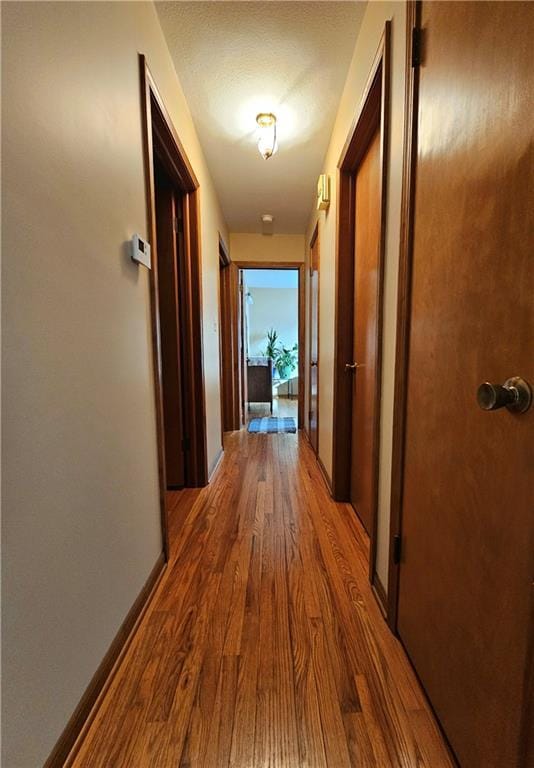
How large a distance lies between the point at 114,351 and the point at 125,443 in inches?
12.7

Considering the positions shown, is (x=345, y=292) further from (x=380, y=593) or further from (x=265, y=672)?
(x=265, y=672)

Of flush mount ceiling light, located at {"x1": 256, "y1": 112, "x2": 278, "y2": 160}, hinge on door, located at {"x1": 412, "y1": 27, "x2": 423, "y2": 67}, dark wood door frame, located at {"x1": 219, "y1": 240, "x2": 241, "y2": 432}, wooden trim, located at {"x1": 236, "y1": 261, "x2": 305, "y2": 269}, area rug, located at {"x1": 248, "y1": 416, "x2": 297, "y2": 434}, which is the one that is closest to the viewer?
hinge on door, located at {"x1": 412, "y1": 27, "x2": 423, "y2": 67}

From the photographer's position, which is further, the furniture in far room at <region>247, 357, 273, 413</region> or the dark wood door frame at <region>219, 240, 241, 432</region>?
the furniture in far room at <region>247, 357, 273, 413</region>

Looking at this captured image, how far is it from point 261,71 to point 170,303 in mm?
1357

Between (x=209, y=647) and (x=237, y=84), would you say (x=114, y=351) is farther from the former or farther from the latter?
(x=237, y=84)

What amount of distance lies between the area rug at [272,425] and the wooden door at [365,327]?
2097mm

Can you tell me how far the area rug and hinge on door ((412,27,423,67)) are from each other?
11.1ft

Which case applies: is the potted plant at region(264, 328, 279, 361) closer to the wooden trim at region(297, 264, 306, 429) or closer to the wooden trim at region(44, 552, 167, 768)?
the wooden trim at region(297, 264, 306, 429)

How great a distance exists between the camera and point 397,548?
41.7 inches

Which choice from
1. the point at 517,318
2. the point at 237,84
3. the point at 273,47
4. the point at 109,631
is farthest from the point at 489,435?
the point at 237,84

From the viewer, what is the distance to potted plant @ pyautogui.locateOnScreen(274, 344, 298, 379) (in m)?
7.40

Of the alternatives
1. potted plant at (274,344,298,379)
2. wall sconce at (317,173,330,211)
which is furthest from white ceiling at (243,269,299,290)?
wall sconce at (317,173,330,211)

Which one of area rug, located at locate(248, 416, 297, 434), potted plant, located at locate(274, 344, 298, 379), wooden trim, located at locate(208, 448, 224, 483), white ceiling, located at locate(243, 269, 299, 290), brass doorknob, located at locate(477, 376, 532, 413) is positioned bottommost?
area rug, located at locate(248, 416, 297, 434)

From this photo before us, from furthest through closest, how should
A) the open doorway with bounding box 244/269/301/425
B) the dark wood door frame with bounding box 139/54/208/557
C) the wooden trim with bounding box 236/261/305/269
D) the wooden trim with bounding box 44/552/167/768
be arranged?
the open doorway with bounding box 244/269/301/425, the wooden trim with bounding box 236/261/305/269, the dark wood door frame with bounding box 139/54/208/557, the wooden trim with bounding box 44/552/167/768
